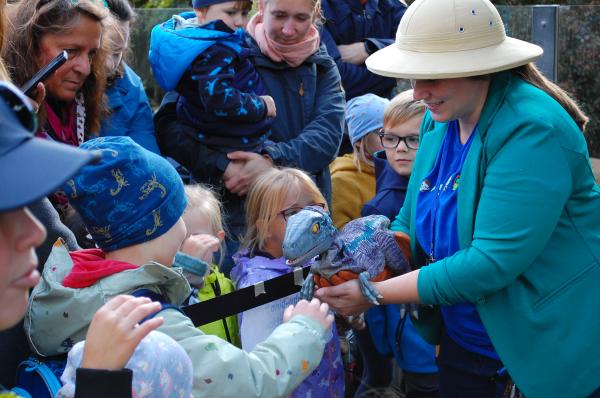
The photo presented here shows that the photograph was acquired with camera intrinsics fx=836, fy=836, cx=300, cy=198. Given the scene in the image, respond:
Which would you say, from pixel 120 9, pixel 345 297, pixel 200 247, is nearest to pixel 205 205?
pixel 200 247

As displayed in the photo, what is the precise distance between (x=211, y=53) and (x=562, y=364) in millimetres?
2149

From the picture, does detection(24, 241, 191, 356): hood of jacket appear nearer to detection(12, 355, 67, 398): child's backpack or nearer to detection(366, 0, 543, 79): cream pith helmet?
detection(12, 355, 67, 398): child's backpack

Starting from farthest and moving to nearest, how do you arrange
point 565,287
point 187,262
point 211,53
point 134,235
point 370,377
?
point 370,377
point 211,53
point 187,262
point 565,287
point 134,235

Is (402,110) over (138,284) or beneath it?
beneath

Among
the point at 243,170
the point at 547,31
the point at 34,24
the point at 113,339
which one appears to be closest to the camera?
the point at 113,339

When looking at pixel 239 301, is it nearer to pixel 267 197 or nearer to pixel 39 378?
pixel 267 197

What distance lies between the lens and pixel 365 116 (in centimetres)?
460

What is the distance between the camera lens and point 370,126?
179 inches

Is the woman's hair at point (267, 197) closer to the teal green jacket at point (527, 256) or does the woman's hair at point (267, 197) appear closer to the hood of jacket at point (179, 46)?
the hood of jacket at point (179, 46)

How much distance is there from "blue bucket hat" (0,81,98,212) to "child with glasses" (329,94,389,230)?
3.21m

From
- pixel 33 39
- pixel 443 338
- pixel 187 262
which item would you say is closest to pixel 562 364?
pixel 443 338

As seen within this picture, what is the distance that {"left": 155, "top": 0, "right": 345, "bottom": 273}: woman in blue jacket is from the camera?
4.05 meters

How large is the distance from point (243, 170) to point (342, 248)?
1.16 metres

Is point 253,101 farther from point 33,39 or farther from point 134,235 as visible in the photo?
point 134,235
